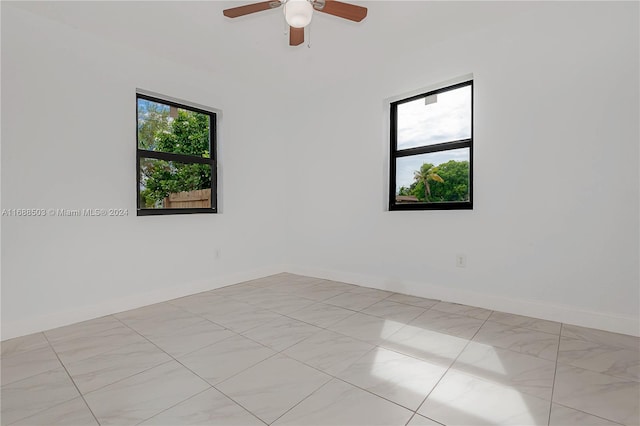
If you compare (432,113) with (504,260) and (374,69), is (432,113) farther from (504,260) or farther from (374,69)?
(504,260)

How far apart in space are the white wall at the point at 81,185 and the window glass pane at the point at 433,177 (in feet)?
7.33

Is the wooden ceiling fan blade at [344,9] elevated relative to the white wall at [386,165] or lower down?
elevated

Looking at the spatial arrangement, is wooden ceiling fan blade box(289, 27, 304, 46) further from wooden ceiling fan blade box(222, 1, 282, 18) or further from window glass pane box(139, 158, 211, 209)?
window glass pane box(139, 158, 211, 209)

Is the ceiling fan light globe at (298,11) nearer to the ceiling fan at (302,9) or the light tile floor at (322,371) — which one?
the ceiling fan at (302,9)

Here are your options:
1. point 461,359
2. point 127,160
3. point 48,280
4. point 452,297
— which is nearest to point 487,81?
point 452,297

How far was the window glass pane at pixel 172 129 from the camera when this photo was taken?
10.2ft

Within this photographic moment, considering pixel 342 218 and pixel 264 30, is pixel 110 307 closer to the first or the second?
pixel 342 218

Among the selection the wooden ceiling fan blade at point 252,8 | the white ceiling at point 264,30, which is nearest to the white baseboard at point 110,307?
the white ceiling at point 264,30

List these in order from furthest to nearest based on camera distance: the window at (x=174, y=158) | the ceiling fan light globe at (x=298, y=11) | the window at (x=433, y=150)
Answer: the window at (x=174, y=158), the window at (x=433, y=150), the ceiling fan light globe at (x=298, y=11)

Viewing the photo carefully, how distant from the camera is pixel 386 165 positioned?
344 cm

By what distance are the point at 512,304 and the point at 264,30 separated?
10.7 ft

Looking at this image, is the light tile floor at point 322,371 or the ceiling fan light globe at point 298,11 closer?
the light tile floor at point 322,371

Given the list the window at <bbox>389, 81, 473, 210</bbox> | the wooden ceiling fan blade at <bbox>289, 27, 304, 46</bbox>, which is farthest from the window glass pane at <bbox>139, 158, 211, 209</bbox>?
the window at <bbox>389, 81, 473, 210</bbox>

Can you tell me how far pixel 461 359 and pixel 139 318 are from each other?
252cm
